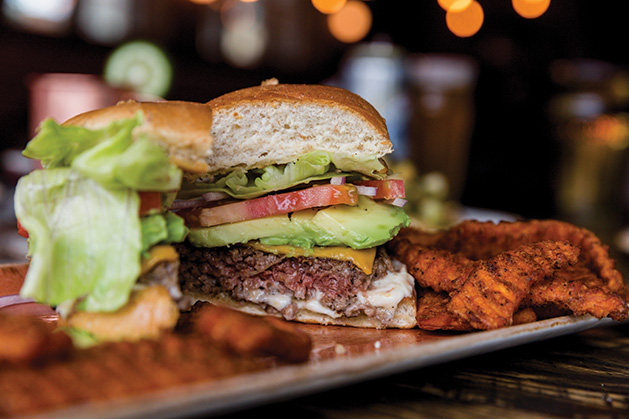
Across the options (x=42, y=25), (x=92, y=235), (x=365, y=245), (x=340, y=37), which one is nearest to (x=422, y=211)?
(x=365, y=245)

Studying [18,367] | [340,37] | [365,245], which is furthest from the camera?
[340,37]

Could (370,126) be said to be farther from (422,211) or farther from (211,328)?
(422,211)

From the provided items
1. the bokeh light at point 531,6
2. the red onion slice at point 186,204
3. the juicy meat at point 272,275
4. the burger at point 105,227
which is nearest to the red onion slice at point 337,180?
the juicy meat at point 272,275

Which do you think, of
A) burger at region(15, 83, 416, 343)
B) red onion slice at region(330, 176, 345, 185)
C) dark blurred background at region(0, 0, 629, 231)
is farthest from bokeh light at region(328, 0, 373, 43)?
red onion slice at region(330, 176, 345, 185)

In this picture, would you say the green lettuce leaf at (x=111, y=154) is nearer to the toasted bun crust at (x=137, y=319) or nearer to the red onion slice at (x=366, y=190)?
the toasted bun crust at (x=137, y=319)

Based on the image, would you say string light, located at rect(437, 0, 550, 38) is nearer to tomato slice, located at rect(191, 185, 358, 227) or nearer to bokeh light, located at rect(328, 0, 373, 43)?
bokeh light, located at rect(328, 0, 373, 43)

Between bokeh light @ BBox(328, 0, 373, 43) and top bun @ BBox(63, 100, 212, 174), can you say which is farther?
bokeh light @ BBox(328, 0, 373, 43)
